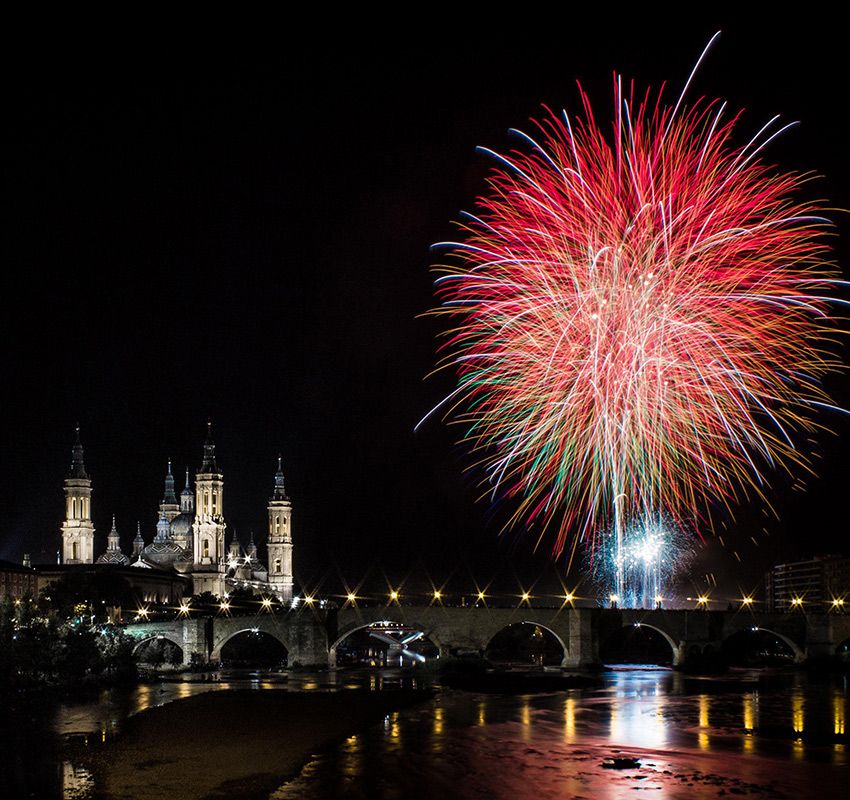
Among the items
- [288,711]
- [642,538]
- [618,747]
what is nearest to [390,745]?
[618,747]

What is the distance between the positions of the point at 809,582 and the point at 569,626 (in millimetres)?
91617

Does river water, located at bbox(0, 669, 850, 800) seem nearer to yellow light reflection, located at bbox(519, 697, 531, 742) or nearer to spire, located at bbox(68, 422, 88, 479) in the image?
yellow light reflection, located at bbox(519, 697, 531, 742)

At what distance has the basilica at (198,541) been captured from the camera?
13125 cm

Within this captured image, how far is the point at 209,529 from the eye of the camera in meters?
140

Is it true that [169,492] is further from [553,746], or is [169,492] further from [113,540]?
[553,746]

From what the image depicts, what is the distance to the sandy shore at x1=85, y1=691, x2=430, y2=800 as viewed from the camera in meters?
30.3

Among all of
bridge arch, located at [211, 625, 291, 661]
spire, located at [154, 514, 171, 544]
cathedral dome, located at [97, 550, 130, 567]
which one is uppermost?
spire, located at [154, 514, 171, 544]

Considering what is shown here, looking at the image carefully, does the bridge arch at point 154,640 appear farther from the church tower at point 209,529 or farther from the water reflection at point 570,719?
the church tower at point 209,529

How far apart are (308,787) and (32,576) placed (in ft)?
282

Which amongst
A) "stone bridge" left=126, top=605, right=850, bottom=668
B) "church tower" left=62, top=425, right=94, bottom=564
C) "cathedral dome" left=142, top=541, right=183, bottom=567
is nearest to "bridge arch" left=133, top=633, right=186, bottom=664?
"stone bridge" left=126, top=605, right=850, bottom=668

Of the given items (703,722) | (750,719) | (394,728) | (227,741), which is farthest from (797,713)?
(227,741)

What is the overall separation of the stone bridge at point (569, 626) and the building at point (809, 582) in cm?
3812

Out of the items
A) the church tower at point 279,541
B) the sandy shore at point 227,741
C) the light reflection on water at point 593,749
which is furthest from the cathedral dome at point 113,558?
the light reflection on water at point 593,749

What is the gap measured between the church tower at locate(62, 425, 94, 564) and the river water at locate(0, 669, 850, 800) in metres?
75.5
